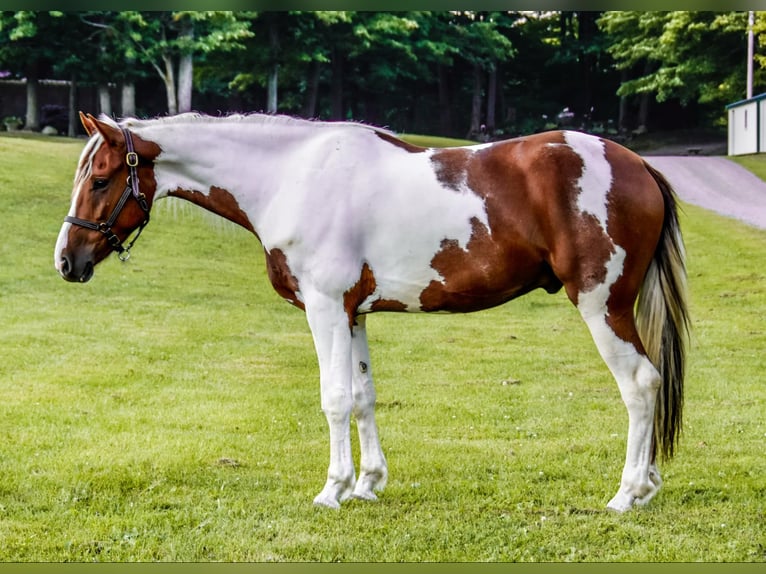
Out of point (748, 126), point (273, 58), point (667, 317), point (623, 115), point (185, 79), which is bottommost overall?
point (667, 317)

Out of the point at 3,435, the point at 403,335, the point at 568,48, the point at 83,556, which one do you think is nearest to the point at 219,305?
the point at 403,335

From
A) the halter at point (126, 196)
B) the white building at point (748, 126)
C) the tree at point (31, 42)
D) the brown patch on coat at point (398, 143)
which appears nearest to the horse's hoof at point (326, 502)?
the halter at point (126, 196)

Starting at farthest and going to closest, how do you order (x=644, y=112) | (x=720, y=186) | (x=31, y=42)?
(x=644, y=112)
(x=31, y=42)
(x=720, y=186)

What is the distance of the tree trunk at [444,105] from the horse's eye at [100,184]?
135ft

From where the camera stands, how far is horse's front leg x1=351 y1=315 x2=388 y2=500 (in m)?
5.62

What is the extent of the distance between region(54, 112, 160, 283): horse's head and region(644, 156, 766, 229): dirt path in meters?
16.7

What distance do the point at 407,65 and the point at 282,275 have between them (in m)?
38.7

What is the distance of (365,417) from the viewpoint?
5664 millimetres

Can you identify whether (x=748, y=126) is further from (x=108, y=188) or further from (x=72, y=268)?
(x=72, y=268)

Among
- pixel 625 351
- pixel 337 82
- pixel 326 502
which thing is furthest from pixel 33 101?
pixel 625 351

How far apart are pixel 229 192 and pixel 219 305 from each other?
9481 millimetres

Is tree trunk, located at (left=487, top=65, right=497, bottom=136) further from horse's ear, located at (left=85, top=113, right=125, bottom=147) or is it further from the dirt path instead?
horse's ear, located at (left=85, top=113, right=125, bottom=147)

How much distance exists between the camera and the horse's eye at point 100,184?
5.36 metres

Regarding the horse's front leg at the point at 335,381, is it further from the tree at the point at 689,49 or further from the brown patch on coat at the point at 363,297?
the tree at the point at 689,49
